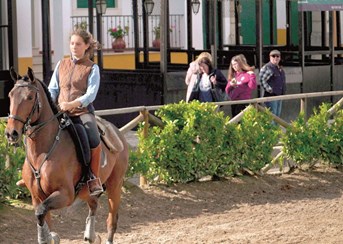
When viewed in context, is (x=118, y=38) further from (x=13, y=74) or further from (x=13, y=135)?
(x=13, y=135)

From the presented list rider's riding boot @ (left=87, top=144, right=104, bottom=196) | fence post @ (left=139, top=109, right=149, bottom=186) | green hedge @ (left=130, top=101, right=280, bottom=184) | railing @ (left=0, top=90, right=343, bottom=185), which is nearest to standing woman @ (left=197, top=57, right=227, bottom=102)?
railing @ (left=0, top=90, right=343, bottom=185)

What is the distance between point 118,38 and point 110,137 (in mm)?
16971

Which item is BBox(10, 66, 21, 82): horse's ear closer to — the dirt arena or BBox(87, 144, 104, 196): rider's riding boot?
BBox(87, 144, 104, 196): rider's riding boot

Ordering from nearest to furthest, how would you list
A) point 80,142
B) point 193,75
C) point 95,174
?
point 80,142 < point 95,174 < point 193,75

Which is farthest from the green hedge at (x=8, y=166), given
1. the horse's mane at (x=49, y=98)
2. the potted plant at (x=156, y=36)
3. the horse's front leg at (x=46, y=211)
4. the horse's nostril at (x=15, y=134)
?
the potted plant at (x=156, y=36)

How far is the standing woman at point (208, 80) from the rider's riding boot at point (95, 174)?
662 centimetres

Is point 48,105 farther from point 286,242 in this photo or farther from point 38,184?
point 286,242

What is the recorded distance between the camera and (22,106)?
9062mm

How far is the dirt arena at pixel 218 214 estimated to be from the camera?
1101 cm

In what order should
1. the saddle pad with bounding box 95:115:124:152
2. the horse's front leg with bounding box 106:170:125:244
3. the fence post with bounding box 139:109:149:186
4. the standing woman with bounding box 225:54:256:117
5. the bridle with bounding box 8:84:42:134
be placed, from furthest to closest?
1. the standing woman with bounding box 225:54:256:117
2. the fence post with bounding box 139:109:149:186
3. the horse's front leg with bounding box 106:170:125:244
4. the saddle pad with bounding box 95:115:124:152
5. the bridle with bounding box 8:84:42:134

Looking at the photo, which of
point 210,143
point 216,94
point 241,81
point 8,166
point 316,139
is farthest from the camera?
point 241,81

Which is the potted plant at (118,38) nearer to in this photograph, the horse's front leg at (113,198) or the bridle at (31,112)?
the horse's front leg at (113,198)

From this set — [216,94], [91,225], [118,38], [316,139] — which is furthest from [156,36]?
[91,225]

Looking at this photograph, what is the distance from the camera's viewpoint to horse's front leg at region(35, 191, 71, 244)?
30.2 feet
